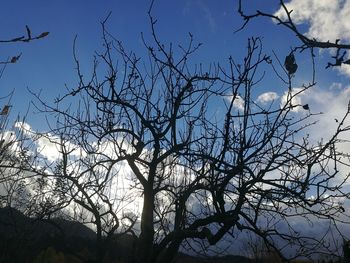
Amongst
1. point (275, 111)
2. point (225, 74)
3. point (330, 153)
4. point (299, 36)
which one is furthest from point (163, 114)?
point (299, 36)

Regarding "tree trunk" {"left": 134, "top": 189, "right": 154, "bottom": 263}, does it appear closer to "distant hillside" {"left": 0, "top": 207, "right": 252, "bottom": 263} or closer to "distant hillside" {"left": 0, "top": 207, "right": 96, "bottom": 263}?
"distant hillside" {"left": 0, "top": 207, "right": 252, "bottom": 263}

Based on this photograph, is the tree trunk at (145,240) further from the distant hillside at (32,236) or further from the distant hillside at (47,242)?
the distant hillside at (32,236)

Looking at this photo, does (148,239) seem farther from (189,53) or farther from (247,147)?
(189,53)

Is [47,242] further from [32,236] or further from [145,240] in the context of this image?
[145,240]

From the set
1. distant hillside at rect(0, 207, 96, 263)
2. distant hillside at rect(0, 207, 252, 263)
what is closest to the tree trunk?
distant hillside at rect(0, 207, 252, 263)

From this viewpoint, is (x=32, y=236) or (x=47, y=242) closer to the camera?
(x=32, y=236)

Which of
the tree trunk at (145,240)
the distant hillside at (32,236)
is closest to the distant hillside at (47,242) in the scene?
the distant hillside at (32,236)

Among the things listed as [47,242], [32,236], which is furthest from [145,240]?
[47,242]

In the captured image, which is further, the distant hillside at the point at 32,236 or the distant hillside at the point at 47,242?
the distant hillside at the point at 32,236

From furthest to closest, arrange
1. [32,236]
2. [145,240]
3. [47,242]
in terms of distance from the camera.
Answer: [47,242] < [32,236] < [145,240]

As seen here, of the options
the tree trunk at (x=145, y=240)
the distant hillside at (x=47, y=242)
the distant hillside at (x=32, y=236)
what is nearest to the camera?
the tree trunk at (x=145, y=240)

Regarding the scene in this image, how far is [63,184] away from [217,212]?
3.85 meters

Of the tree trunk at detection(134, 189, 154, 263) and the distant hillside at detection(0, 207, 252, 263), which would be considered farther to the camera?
the distant hillside at detection(0, 207, 252, 263)

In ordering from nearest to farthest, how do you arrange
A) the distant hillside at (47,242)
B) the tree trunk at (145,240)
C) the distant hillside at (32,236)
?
the tree trunk at (145,240) < the distant hillside at (47,242) < the distant hillside at (32,236)
